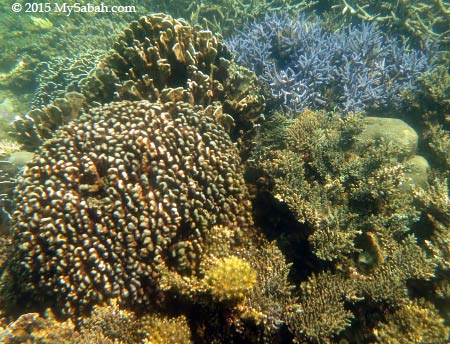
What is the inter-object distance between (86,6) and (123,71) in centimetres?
937

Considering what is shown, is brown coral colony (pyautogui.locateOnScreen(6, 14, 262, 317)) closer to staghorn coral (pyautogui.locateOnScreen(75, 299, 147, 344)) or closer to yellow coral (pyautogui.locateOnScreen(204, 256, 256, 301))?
staghorn coral (pyautogui.locateOnScreen(75, 299, 147, 344))

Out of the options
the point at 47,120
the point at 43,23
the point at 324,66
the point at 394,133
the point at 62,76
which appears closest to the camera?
the point at 47,120

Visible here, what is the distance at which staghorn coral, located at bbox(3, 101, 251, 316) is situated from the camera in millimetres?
2896

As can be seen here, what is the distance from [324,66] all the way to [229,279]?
508cm

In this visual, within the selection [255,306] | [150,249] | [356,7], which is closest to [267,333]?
[255,306]

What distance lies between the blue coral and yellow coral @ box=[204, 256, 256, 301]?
11.1 feet

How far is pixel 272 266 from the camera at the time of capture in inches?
126

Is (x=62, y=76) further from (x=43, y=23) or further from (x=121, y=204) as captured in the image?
(x=43, y=23)

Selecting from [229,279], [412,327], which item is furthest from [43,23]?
[412,327]

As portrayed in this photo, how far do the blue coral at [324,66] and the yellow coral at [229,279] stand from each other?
337cm

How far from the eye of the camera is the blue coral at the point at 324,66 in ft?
18.5

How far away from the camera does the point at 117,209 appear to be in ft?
9.78

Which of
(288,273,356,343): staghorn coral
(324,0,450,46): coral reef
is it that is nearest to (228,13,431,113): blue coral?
(324,0,450,46): coral reef

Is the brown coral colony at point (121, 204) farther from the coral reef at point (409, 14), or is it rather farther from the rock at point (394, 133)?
the coral reef at point (409, 14)
